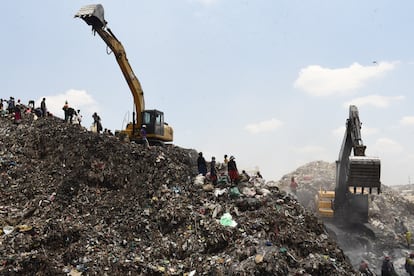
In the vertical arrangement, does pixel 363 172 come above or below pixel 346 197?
above

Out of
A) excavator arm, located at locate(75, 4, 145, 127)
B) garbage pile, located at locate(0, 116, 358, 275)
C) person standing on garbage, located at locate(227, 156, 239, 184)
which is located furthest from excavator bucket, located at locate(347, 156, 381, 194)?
excavator arm, located at locate(75, 4, 145, 127)

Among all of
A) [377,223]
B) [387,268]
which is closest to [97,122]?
[387,268]

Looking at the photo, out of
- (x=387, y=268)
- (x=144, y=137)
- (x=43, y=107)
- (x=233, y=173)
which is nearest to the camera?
(x=387, y=268)

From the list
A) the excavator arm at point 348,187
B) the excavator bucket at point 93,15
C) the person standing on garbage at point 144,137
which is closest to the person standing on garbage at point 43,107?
the excavator bucket at point 93,15

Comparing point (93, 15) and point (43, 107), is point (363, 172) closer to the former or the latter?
point (93, 15)

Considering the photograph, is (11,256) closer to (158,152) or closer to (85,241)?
(85,241)

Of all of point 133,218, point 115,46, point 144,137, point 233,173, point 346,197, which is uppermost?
point 115,46

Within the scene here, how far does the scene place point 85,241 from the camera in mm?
9039

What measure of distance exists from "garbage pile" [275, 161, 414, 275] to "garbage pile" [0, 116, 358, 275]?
451cm

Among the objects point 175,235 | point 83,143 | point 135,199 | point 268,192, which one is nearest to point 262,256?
point 175,235

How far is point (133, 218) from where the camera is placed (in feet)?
33.1

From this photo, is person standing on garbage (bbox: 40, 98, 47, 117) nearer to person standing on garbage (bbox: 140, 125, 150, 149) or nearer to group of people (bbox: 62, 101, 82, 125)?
group of people (bbox: 62, 101, 82, 125)

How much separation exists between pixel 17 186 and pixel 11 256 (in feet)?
10.4

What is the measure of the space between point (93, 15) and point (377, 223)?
1554cm
